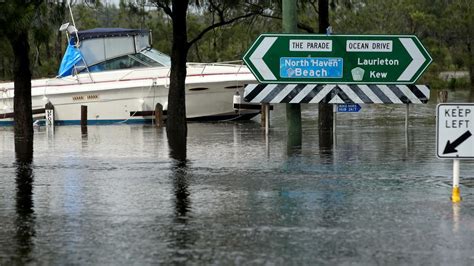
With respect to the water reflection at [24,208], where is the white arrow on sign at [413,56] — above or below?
above

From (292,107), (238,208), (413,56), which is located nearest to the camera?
(238,208)

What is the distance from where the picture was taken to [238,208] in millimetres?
10188

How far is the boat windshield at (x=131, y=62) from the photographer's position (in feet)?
116

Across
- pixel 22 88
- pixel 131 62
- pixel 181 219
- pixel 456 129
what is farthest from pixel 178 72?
pixel 181 219

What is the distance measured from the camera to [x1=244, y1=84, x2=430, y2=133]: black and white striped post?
17422 mm

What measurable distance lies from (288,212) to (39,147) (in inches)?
422

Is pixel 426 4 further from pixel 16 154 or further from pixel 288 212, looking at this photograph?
pixel 288 212

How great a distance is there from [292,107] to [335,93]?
1.14 m

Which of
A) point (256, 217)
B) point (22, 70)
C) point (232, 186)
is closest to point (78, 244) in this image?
point (256, 217)

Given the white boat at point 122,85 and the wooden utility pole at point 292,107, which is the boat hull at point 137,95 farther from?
the wooden utility pole at point 292,107

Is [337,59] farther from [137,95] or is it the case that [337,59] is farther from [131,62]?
[131,62]

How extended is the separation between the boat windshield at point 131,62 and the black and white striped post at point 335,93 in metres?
17.9

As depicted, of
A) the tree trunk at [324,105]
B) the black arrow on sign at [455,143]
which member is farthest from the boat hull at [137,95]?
the black arrow on sign at [455,143]

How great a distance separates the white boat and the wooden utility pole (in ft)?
46.3
